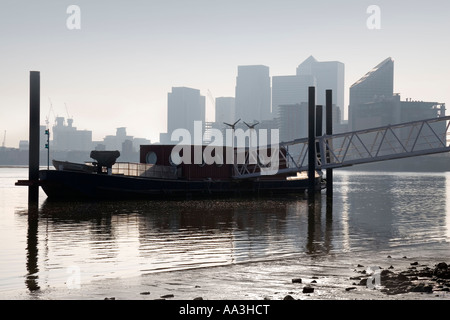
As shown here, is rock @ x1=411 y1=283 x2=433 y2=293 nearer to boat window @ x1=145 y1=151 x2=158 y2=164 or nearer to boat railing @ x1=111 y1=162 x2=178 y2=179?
boat railing @ x1=111 y1=162 x2=178 y2=179

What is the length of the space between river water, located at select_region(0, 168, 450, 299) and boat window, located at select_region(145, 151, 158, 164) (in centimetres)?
1399

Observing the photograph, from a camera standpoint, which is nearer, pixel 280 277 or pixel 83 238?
pixel 280 277

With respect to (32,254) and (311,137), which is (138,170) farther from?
(32,254)

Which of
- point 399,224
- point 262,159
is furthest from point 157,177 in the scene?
point 399,224

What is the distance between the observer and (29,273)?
57.9 ft

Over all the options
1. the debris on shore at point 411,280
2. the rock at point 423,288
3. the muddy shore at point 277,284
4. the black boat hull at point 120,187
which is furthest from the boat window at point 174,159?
the rock at point 423,288

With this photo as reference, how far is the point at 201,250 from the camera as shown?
74.9 ft

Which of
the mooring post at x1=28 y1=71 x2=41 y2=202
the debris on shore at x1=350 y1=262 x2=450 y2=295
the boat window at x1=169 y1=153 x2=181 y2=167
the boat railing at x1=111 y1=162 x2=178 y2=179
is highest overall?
the mooring post at x1=28 y1=71 x2=41 y2=202

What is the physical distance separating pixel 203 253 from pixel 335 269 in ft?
20.2

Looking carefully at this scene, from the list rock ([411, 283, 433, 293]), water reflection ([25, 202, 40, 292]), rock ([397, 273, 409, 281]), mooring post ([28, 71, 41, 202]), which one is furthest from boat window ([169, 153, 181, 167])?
rock ([411, 283, 433, 293])

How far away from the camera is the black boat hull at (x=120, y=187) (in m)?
50.6

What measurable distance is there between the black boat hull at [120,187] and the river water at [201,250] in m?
6.34

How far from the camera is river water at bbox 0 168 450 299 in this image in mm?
14805

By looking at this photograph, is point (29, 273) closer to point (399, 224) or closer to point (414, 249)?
point (414, 249)
